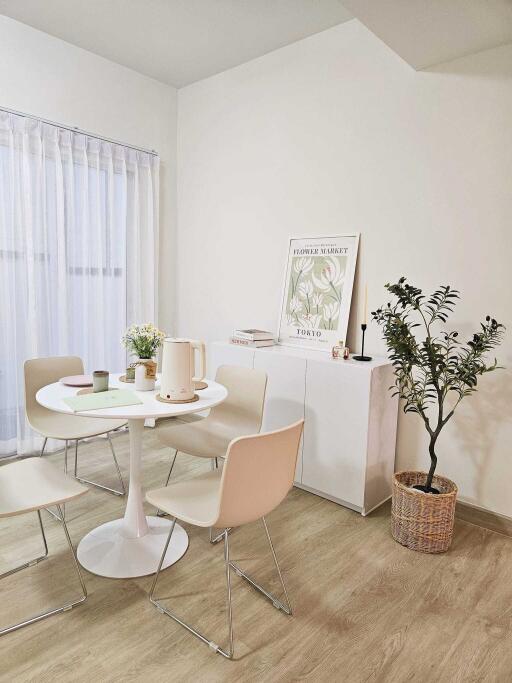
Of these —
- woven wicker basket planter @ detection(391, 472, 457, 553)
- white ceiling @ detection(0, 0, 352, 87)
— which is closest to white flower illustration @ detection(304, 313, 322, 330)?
woven wicker basket planter @ detection(391, 472, 457, 553)

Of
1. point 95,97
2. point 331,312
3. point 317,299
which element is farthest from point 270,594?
point 95,97

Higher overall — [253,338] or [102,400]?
[253,338]

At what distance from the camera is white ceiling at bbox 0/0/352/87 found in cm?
296

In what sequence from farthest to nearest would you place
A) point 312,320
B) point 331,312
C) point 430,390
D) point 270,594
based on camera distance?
point 312,320
point 331,312
point 430,390
point 270,594

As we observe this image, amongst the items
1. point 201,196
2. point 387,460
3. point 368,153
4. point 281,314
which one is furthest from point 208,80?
point 387,460

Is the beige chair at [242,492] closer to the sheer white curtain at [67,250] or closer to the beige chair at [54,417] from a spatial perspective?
the beige chair at [54,417]

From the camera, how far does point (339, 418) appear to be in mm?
2744

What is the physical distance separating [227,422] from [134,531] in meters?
0.76

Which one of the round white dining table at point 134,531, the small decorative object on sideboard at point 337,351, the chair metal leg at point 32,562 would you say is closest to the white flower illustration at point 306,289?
the small decorative object on sideboard at point 337,351

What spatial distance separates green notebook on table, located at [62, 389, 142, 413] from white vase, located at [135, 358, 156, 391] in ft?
0.23

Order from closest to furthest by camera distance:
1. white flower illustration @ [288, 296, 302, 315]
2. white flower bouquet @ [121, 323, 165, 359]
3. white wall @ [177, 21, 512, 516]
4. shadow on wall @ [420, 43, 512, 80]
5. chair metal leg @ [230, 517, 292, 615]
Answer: chair metal leg @ [230, 517, 292, 615] < white flower bouquet @ [121, 323, 165, 359] < shadow on wall @ [420, 43, 512, 80] < white wall @ [177, 21, 512, 516] < white flower illustration @ [288, 296, 302, 315]

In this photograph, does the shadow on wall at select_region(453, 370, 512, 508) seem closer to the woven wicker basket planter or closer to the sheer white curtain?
the woven wicker basket planter

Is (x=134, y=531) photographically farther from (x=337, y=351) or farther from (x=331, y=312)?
(x=331, y=312)

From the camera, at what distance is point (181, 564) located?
220 cm
